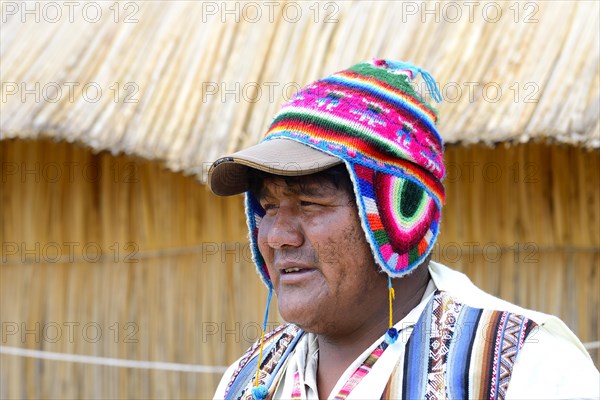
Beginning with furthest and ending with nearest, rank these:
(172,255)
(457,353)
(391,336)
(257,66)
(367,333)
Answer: (172,255)
(257,66)
(367,333)
(391,336)
(457,353)

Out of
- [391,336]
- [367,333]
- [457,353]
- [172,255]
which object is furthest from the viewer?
[172,255]

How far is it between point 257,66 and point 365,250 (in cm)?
182

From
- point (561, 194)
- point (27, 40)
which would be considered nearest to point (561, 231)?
point (561, 194)

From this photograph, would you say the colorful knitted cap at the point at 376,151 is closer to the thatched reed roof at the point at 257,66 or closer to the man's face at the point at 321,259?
the man's face at the point at 321,259

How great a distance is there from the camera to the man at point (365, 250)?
2008 millimetres

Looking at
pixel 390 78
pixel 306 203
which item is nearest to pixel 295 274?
pixel 306 203

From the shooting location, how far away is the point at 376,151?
2.11 meters

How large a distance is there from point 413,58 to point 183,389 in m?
1.61

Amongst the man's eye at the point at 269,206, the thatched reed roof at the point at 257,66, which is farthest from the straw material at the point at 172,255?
the man's eye at the point at 269,206

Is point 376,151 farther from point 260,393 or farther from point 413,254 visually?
point 260,393

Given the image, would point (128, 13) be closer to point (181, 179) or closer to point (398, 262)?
point (181, 179)

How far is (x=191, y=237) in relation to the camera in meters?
3.99

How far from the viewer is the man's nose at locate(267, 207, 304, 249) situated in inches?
83.3

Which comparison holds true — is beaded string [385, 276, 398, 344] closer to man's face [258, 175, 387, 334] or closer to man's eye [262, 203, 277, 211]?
man's face [258, 175, 387, 334]
